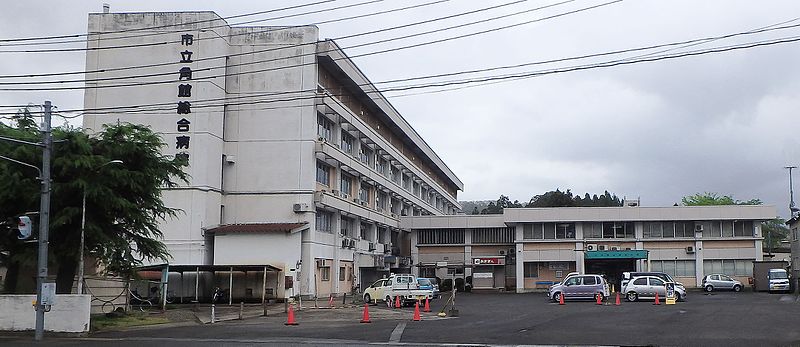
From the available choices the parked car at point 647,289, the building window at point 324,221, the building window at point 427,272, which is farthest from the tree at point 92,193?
the building window at point 427,272

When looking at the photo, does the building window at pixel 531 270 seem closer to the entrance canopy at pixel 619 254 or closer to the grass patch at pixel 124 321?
the entrance canopy at pixel 619 254

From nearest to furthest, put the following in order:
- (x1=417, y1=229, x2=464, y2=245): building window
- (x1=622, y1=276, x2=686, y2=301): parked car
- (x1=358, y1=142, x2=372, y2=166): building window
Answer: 1. (x1=622, y1=276, x2=686, y2=301): parked car
2. (x1=358, y1=142, x2=372, y2=166): building window
3. (x1=417, y1=229, x2=464, y2=245): building window

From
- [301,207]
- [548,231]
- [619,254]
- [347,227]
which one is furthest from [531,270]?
[301,207]

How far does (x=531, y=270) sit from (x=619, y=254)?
25.0ft

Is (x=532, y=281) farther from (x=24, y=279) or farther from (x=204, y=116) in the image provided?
(x=24, y=279)

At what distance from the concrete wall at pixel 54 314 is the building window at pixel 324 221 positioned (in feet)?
89.3

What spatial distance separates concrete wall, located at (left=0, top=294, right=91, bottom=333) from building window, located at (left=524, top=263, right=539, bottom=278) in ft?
158

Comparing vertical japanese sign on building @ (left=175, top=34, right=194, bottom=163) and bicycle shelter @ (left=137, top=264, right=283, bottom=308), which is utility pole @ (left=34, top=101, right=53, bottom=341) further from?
vertical japanese sign on building @ (left=175, top=34, right=194, bottom=163)

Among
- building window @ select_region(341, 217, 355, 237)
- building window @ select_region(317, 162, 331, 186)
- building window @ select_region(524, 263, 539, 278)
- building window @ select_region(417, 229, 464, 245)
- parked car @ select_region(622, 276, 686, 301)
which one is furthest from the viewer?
building window @ select_region(417, 229, 464, 245)

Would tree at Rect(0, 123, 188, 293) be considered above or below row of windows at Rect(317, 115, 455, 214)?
below

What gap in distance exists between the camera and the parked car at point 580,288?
4750 cm

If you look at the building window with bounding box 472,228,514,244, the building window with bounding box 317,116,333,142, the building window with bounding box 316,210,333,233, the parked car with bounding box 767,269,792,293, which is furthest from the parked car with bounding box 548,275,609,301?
the building window with bounding box 472,228,514,244

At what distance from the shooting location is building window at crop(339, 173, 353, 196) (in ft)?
197

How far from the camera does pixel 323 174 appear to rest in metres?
55.8
